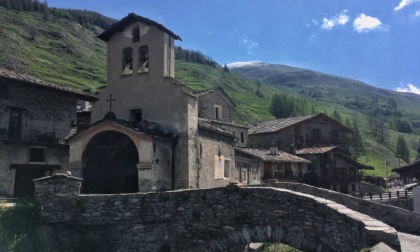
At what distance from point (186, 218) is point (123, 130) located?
23.0ft

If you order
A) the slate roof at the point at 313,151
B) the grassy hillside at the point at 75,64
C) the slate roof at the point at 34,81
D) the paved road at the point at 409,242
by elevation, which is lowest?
the paved road at the point at 409,242

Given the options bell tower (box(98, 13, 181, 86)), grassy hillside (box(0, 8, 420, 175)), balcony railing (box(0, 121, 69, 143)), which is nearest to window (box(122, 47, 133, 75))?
bell tower (box(98, 13, 181, 86))

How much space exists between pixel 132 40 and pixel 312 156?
32764mm

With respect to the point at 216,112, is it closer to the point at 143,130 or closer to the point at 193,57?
the point at 143,130

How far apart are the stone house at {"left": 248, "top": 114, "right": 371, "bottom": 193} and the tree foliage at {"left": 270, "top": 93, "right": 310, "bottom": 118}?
177 feet

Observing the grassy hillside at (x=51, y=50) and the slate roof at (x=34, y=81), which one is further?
the grassy hillside at (x=51, y=50)

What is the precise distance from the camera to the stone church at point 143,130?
19.7 meters

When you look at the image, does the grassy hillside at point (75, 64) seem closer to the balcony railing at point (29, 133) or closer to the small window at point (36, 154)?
the balcony railing at point (29, 133)

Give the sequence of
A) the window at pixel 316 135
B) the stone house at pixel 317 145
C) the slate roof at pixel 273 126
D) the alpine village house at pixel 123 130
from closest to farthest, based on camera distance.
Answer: the alpine village house at pixel 123 130, the stone house at pixel 317 145, the slate roof at pixel 273 126, the window at pixel 316 135

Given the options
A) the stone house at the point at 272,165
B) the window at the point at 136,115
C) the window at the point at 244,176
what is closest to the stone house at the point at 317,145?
the stone house at the point at 272,165

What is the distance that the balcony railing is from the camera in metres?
24.1

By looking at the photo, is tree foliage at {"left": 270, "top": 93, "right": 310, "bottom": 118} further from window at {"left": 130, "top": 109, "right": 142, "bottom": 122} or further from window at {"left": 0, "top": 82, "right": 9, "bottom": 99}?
window at {"left": 0, "top": 82, "right": 9, "bottom": 99}

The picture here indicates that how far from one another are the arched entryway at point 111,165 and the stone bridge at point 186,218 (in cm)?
603

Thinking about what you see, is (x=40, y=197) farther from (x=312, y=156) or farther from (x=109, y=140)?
(x=312, y=156)
